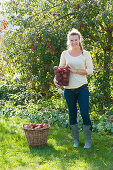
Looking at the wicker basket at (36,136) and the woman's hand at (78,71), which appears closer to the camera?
the woman's hand at (78,71)

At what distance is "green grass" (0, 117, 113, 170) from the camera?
3.32 m

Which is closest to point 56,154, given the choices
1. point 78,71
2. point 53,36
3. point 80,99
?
point 80,99

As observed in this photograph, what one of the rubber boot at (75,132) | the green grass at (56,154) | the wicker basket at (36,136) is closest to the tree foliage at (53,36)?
the green grass at (56,154)

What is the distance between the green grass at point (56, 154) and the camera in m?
3.32

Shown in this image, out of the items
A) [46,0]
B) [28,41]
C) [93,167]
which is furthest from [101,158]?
[46,0]

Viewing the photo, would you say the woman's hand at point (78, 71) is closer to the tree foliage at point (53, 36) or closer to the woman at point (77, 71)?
the woman at point (77, 71)

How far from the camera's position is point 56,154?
3.75 metres

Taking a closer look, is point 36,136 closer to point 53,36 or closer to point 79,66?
point 79,66

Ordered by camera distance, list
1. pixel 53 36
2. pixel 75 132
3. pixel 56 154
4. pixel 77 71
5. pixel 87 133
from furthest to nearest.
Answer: pixel 53 36 < pixel 75 132 < pixel 87 133 < pixel 56 154 < pixel 77 71

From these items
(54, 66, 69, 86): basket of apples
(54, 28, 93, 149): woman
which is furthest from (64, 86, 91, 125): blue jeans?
(54, 66, 69, 86): basket of apples

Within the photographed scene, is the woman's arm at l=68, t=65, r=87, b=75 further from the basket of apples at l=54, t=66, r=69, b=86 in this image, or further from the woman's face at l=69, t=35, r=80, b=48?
the woman's face at l=69, t=35, r=80, b=48

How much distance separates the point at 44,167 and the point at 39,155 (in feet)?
1.40

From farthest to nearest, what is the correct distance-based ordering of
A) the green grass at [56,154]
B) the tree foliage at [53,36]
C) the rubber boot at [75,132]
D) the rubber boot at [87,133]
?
1. the tree foliage at [53,36]
2. the rubber boot at [75,132]
3. the rubber boot at [87,133]
4. the green grass at [56,154]

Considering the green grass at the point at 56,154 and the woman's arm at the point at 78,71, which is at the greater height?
the woman's arm at the point at 78,71
